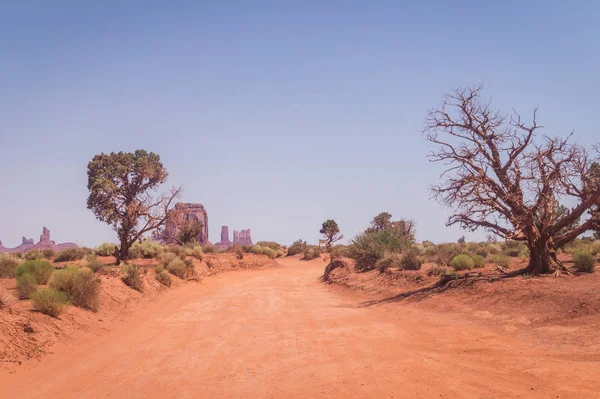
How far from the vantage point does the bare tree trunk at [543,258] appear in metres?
16.5

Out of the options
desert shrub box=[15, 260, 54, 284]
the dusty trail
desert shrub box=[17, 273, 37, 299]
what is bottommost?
the dusty trail

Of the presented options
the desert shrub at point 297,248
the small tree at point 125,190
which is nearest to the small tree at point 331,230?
the desert shrub at point 297,248

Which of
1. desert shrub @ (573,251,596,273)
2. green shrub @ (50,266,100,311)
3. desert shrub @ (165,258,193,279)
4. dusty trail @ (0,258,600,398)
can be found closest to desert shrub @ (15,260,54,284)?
green shrub @ (50,266,100,311)

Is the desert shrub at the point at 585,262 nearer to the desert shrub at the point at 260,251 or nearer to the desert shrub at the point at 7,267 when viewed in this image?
the desert shrub at the point at 7,267

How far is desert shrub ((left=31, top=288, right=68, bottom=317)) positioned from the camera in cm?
1187

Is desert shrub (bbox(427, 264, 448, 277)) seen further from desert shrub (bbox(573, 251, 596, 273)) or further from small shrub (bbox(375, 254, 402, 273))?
desert shrub (bbox(573, 251, 596, 273))

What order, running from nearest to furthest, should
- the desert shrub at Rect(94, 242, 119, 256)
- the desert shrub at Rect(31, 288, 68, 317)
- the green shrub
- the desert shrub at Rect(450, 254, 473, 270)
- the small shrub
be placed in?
the desert shrub at Rect(31, 288, 68, 317) → the green shrub → the desert shrub at Rect(450, 254, 473, 270) → the small shrub → the desert shrub at Rect(94, 242, 119, 256)

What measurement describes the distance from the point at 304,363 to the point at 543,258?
38.4ft

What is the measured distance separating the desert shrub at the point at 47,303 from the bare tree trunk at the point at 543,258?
15.7 meters

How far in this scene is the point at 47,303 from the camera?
1188 centimetres

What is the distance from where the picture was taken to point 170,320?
15.2 m

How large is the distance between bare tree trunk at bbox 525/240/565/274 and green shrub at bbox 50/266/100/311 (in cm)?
1531

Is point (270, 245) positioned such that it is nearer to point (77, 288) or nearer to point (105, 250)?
point (105, 250)

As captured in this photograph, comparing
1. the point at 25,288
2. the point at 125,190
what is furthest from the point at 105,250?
the point at 25,288
